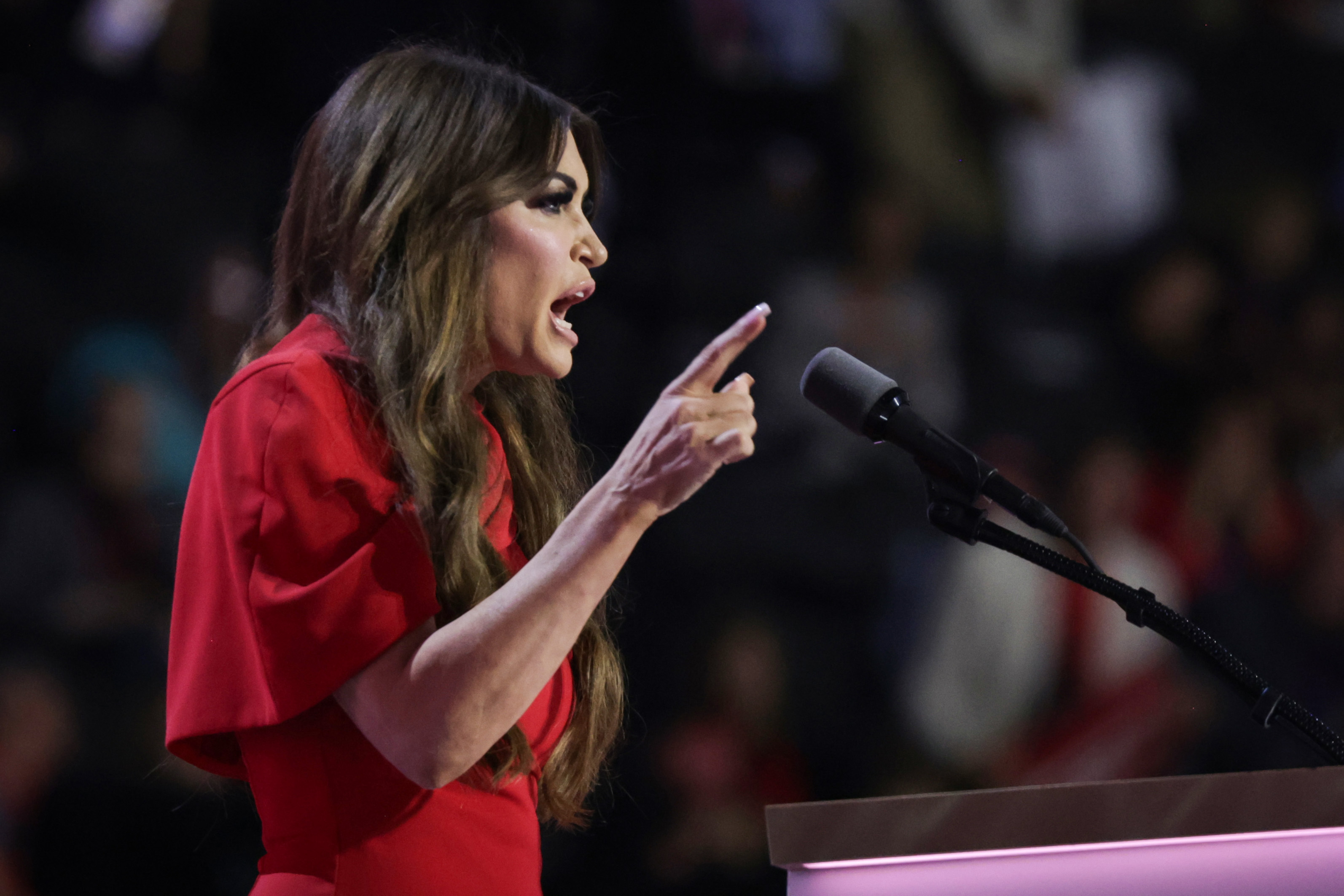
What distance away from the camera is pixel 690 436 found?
3.51 ft

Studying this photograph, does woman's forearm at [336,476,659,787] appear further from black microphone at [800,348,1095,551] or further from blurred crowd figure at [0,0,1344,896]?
blurred crowd figure at [0,0,1344,896]

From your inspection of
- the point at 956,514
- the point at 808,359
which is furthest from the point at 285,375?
the point at 808,359

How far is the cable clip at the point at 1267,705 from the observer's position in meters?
1.15

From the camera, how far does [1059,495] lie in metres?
3.84

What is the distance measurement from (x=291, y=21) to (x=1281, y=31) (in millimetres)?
3390

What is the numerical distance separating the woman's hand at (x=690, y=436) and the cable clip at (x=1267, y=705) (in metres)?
0.53

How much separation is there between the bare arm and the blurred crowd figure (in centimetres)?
223

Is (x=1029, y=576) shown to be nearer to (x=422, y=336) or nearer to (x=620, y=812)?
(x=620, y=812)

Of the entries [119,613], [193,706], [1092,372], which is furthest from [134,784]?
[1092,372]

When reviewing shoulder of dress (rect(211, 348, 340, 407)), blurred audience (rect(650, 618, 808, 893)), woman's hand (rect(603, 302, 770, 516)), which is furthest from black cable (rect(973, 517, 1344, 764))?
blurred audience (rect(650, 618, 808, 893))

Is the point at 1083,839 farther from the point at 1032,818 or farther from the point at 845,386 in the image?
the point at 845,386

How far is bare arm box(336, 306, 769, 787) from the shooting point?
3.52ft

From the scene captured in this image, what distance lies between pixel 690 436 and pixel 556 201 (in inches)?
17.1

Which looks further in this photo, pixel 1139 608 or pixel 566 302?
pixel 566 302
